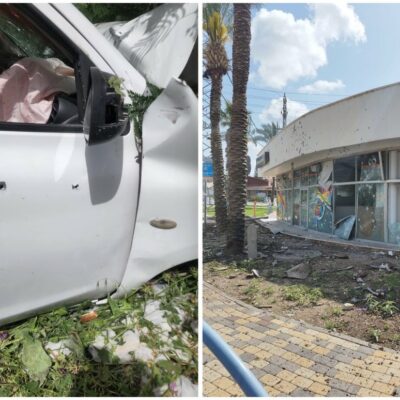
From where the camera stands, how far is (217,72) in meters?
4.31

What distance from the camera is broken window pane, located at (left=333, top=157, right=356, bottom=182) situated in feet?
25.3

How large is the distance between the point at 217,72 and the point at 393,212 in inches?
181

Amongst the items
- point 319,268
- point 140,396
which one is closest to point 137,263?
point 140,396

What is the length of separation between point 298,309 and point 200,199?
2.62m

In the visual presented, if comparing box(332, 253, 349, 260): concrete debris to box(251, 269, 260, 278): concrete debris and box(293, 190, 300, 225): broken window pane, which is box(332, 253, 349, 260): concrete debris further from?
box(293, 190, 300, 225): broken window pane

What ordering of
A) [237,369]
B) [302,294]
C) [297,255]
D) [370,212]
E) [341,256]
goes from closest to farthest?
1. [237,369]
2. [302,294]
3. [341,256]
4. [297,255]
5. [370,212]

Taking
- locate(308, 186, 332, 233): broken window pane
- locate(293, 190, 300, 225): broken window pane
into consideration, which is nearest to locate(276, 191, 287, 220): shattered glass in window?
locate(293, 190, 300, 225): broken window pane

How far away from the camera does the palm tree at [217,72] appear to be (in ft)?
10.1

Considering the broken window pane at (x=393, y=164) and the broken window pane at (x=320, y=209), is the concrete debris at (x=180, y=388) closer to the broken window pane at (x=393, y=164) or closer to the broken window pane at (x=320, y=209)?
the broken window pane at (x=393, y=164)

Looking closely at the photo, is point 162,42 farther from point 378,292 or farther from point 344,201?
point 344,201

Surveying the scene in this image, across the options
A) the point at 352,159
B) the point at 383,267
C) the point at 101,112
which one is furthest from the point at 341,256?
the point at 101,112

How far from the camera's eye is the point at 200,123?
61.3 inches

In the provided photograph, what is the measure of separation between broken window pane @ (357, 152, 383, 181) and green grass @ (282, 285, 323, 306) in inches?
155

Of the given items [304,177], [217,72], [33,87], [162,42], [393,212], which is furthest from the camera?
[304,177]
